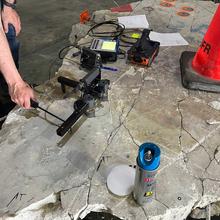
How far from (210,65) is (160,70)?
266mm

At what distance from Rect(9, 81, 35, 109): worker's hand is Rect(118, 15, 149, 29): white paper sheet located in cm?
92

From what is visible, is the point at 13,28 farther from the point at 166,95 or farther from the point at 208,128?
the point at 208,128

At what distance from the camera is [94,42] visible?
158 centimetres

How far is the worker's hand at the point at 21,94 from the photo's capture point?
3.73 feet

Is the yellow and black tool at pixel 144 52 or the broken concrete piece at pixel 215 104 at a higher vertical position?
the yellow and black tool at pixel 144 52

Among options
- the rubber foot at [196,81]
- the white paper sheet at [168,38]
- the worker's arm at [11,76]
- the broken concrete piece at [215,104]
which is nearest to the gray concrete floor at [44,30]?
the white paper sheet at [168,38]

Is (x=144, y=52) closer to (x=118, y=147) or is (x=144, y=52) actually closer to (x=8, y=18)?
(x=118, y=147)

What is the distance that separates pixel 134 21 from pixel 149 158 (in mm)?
1325

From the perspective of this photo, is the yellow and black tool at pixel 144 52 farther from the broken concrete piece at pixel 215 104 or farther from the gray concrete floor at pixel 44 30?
the gray concrete floor at pixel 44 30

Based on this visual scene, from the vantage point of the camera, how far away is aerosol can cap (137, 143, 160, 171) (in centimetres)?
77

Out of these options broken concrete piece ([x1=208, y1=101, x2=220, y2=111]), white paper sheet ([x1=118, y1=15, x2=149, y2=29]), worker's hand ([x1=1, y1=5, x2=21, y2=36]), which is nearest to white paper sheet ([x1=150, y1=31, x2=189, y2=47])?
white paper sheet ([x1=118, y1=15, x2=149, y2=29])

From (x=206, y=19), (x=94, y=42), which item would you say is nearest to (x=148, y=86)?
(x=94, y=42)

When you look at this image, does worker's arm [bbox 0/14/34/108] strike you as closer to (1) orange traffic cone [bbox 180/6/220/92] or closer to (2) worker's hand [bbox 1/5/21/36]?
(2) worker's hand [bbox 1/5/21/36]

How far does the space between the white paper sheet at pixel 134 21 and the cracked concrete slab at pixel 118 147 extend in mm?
447
